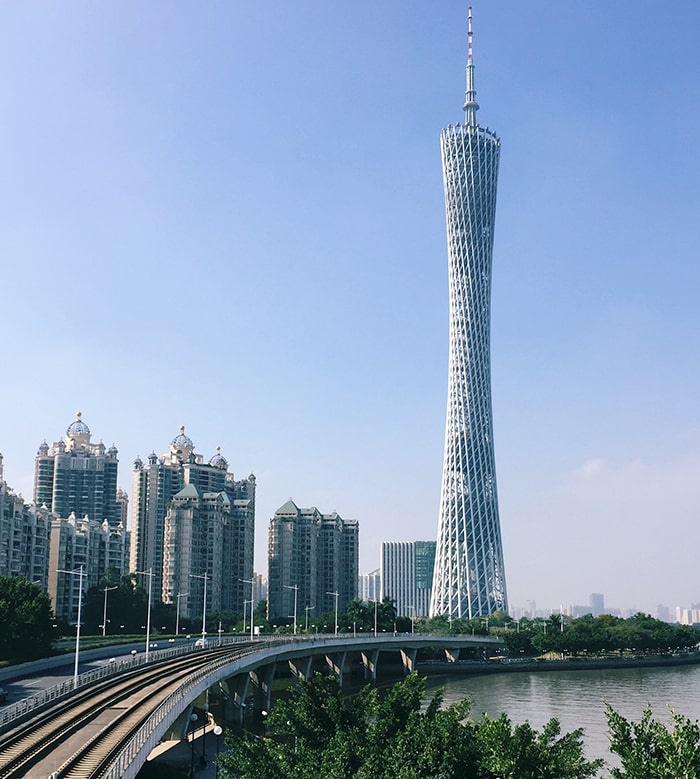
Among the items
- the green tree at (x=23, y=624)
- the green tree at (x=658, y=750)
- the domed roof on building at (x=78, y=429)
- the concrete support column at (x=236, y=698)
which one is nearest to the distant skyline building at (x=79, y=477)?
the domed roof on building at (x=78, y=429)

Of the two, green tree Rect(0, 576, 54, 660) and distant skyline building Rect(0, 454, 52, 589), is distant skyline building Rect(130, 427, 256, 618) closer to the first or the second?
distant skyline building Rect(0, 454, 52, 589)

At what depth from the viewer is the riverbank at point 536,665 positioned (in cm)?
12181

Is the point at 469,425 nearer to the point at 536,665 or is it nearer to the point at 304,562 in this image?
the point at 536,665

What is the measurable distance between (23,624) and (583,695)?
50.5 m

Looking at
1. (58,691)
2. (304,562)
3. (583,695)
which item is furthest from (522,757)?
(304,562)

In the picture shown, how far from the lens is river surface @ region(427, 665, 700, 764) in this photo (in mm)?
69688

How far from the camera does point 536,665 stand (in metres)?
125

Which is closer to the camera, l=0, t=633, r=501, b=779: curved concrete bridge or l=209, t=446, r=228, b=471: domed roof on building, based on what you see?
l=0, t=633, r=501, b=779: curved concrete bridge

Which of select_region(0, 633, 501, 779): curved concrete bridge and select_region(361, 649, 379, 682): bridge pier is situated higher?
select_region(0, 633, 501, 779): curved concrete bridge

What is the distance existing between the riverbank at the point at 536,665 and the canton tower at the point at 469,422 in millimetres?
24703

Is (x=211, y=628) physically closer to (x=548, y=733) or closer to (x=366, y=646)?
(x=366, y=646)

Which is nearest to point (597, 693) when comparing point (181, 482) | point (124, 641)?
point (124, 641)

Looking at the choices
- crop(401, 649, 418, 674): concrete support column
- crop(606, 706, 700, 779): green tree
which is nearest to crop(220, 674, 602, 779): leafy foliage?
crop(606, 706, 700, 779): green tree

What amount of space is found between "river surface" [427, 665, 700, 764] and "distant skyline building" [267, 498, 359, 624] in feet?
186
